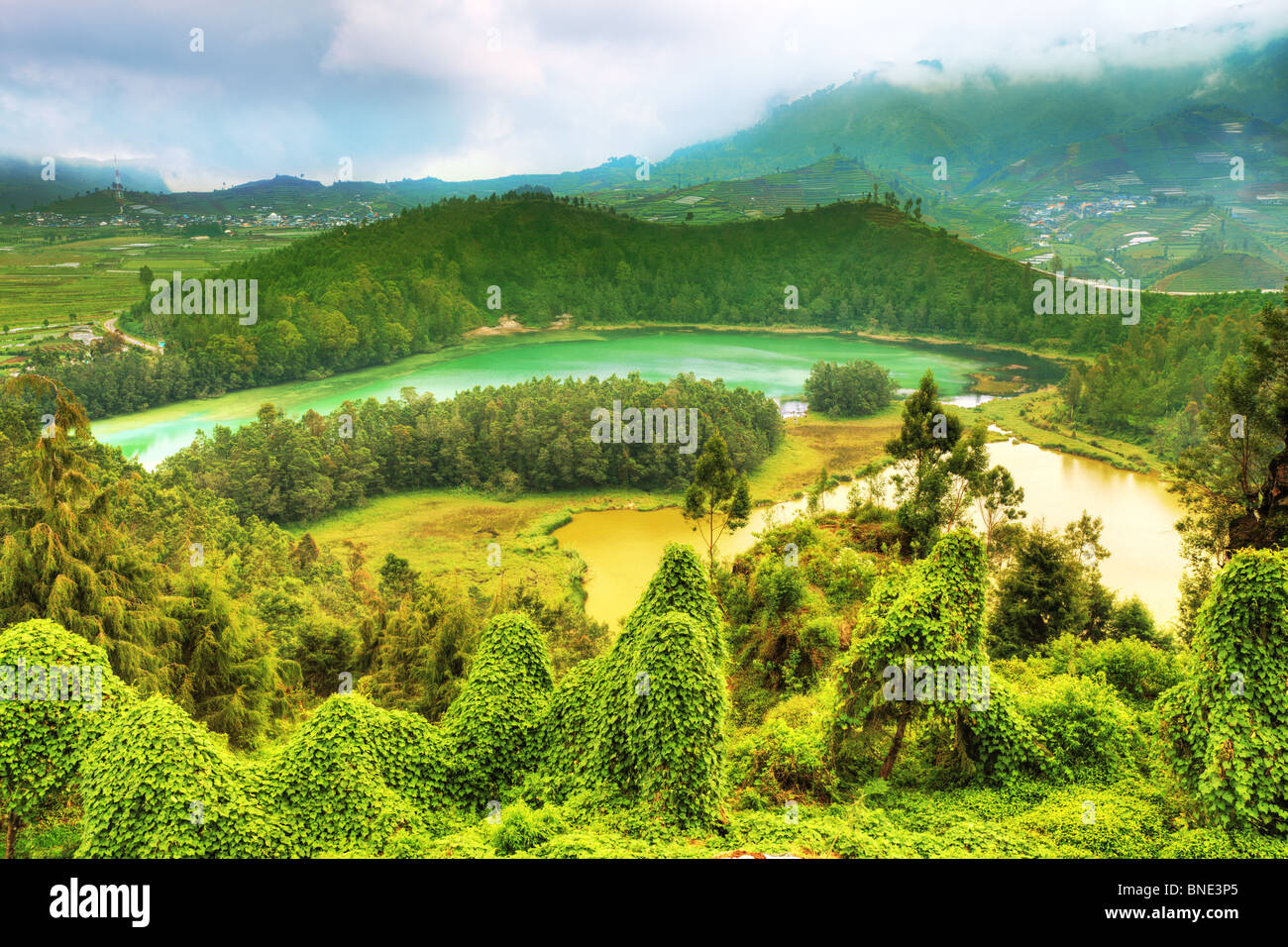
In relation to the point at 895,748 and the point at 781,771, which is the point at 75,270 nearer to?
the point at 781,771

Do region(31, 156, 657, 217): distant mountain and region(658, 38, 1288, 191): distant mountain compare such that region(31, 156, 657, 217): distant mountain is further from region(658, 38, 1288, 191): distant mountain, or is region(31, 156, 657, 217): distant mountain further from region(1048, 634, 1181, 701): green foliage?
region(1048, 634, 1181, 701): green foliage

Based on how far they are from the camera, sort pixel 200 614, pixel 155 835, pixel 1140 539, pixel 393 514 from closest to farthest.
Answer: pixel 155 835 → pixel 200 614 → pixel 1140 539 → pixel 393 514

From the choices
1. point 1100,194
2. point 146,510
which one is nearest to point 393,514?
point 146,510

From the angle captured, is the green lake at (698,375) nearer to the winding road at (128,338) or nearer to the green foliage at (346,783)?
the winding road at (128,338)

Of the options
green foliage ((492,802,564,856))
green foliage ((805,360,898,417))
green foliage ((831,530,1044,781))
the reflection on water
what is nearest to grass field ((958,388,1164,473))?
the reflection on water

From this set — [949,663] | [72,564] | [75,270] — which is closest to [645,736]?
[949,663]

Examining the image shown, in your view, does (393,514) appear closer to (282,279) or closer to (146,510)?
(146,510)
